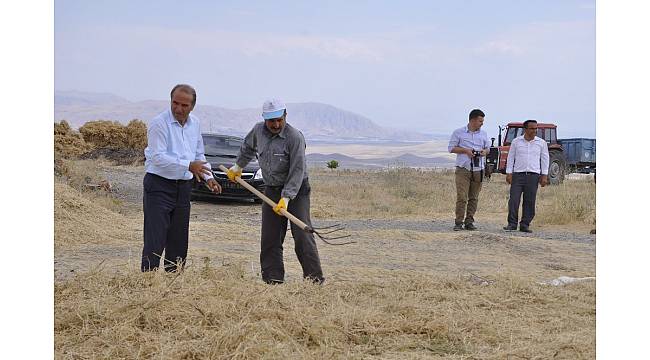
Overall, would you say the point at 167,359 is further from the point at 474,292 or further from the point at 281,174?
the point at 474,292

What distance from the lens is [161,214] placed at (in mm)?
5422

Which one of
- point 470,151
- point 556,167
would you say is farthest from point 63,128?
point 470,151

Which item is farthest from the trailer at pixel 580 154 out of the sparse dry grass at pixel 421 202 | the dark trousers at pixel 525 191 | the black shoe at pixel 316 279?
the black shoe at pixel 316 279

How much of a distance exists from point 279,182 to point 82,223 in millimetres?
4022

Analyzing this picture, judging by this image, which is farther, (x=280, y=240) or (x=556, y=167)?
(x=556, y=167)

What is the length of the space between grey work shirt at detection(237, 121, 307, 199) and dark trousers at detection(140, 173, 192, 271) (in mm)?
594

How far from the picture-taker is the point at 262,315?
14.6 ft

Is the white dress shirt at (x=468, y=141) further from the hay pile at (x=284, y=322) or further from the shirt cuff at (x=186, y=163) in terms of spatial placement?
the shirt cuff at (x=186, y=163)

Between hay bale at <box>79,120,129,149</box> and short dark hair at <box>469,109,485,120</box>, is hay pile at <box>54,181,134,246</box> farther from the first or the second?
hay bale at <box>79,120,129,149</box>

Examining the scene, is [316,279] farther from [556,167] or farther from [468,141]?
[556,167]

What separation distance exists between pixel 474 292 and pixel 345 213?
8.17 m

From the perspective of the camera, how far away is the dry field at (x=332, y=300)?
4.20 m
